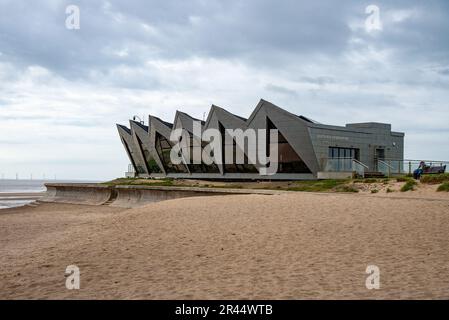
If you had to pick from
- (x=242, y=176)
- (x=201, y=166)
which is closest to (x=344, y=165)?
(x=242, y=176)

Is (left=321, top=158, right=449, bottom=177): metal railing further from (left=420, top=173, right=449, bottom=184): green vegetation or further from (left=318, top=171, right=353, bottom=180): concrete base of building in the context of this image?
(left=420, top=173, right=449, bottom=184): green vegetation

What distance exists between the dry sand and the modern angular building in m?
19.4

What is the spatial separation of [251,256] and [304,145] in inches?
1066

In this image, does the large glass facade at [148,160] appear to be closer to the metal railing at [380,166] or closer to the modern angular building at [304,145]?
the modern angular building at [304,145]

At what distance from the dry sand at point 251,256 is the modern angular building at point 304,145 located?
19.4m

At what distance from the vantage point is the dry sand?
288 inches

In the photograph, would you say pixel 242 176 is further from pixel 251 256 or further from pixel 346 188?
pixel 251 256

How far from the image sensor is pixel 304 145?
117 ft

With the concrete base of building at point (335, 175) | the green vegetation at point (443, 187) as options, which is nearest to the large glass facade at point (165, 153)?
the concrete base of building at point (335, 175)

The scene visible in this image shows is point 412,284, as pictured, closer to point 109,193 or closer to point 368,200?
point 368,200

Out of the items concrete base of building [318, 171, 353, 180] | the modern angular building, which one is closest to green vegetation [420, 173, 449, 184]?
the modern angular building

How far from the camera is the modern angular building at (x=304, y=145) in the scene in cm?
3547

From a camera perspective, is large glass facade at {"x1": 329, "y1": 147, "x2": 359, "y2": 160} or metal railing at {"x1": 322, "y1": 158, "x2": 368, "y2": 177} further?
large glass facade at {"x1": 329, "y1": 147, "x2": 359, "y2": 160}

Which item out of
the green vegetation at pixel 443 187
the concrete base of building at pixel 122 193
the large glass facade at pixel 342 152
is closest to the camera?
the green vegetation at pixel 443 187
